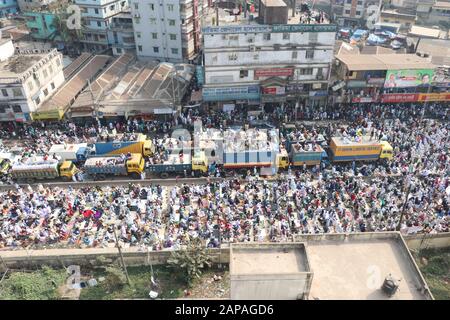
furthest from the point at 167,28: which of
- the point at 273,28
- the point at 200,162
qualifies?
the point at 200,162

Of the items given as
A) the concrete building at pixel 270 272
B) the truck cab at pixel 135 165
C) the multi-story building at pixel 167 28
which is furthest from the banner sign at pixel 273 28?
the concrete building at pixel 270 272

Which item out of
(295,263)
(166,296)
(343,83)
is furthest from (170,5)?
(295,263)

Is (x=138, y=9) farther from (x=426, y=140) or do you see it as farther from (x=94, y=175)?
(x=426, y=140)

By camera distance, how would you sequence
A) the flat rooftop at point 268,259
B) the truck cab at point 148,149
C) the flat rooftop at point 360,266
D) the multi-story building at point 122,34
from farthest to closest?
1. the multi-story building at point 122,34
2. the truck cab at point 148,149
3. the flat rooftop at point 268,259
4. the flat rooftop at point 360,266

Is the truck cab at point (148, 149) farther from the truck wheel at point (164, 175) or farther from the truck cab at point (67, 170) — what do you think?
the truck cab at point (67, 170)

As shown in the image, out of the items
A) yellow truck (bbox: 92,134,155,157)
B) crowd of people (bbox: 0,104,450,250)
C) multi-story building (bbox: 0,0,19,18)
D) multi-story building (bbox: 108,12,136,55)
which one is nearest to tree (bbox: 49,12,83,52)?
multi-story building (bbox: 108,12,136,55)
